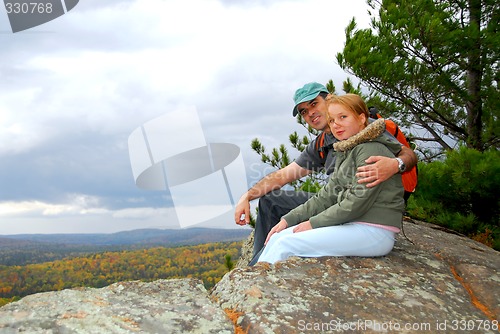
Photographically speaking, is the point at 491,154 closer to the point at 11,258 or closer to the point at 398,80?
the point at 398,80

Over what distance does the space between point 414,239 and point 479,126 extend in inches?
217

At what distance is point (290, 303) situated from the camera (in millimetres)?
2154

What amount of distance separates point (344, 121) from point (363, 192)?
1.64 ft

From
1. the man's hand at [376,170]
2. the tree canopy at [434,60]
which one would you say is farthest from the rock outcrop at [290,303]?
the tree canopy at [434,60]

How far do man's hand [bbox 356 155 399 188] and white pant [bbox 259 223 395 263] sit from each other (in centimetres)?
31

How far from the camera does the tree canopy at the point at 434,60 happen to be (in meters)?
7.44

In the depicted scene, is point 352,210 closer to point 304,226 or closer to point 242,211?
point 304,226

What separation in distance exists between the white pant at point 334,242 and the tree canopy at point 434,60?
17.1 feet

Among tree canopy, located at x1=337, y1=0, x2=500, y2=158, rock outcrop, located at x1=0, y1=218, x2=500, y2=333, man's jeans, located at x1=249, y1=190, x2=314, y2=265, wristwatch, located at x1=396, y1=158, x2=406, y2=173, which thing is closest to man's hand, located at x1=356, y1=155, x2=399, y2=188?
wristwatch, located at x1=396, y1=158, x2=406, y2=173

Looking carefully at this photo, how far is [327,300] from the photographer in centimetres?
224

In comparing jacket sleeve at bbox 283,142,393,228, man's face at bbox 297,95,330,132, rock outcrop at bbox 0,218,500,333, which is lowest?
rock outcrop at bbox 0,218,500,333

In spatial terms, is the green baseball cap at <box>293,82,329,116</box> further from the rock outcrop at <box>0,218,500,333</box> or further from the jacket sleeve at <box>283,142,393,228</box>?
the rock outcrop at <box>0,218,500,333</box>

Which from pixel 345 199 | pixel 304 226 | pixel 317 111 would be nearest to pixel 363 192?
pixel 345 199

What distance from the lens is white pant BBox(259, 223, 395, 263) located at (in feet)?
8.97
